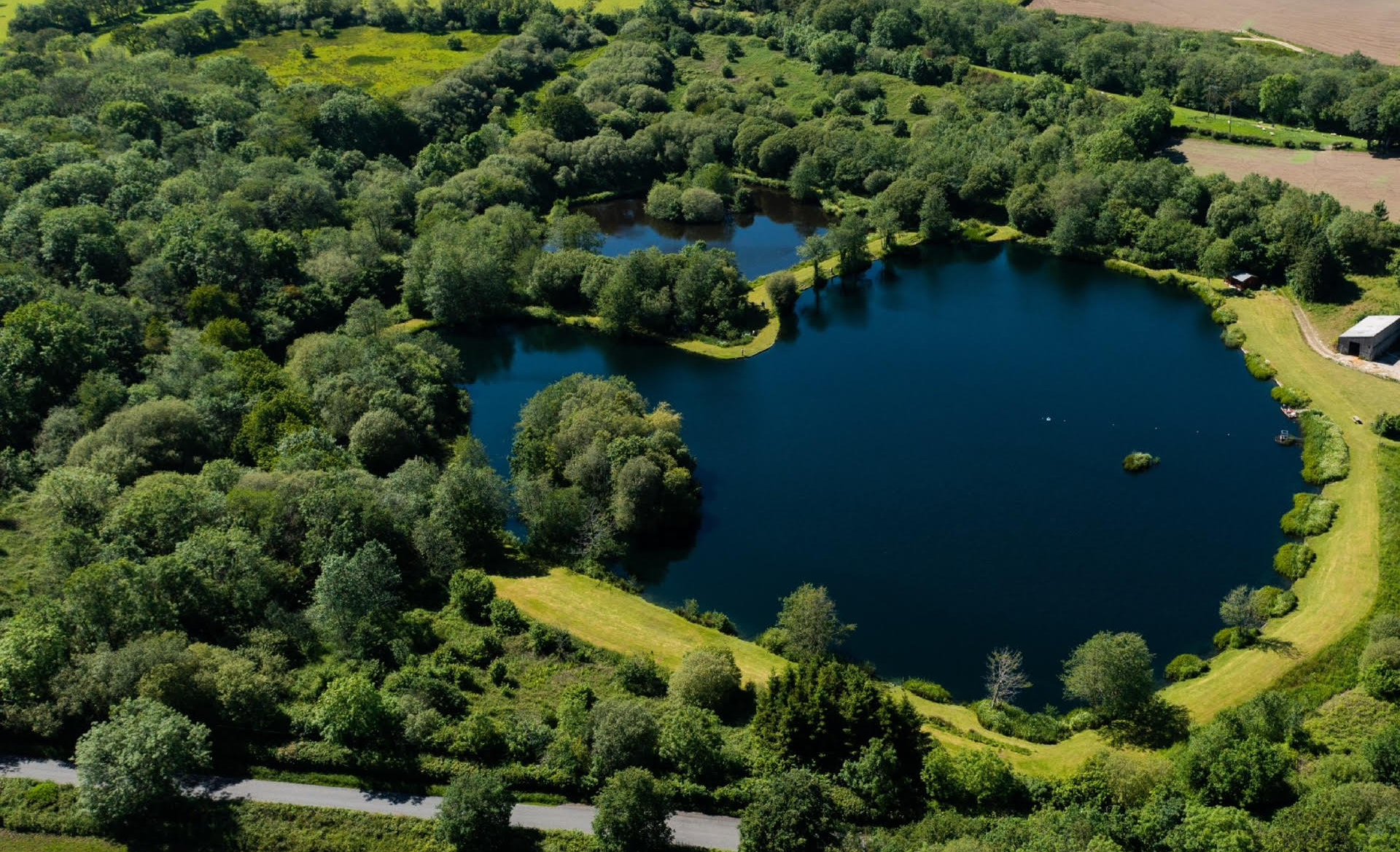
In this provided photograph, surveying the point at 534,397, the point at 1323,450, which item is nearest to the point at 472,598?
the point at 534,397

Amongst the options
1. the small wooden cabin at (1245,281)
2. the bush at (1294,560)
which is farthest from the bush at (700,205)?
the bush at (1294,560)

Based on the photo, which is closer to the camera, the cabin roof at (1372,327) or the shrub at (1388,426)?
the shrub at (1388,426)

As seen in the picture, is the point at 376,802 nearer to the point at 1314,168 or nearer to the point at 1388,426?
the point at 1388,426

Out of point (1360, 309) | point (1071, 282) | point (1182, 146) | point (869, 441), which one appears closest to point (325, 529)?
point (869, 441)

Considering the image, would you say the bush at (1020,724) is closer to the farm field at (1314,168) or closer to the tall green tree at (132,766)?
the tall green tree at (132,766)

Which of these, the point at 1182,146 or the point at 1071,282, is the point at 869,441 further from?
the point at 1182,146

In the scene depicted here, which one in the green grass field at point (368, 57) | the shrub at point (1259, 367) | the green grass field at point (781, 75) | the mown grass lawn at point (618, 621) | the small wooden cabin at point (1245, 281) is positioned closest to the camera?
the mown grass lawn at point (618, 621)

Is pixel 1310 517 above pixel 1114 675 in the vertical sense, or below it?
above
